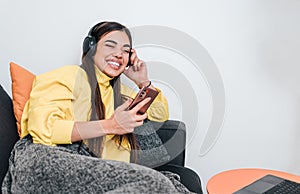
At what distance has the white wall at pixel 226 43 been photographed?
154cm

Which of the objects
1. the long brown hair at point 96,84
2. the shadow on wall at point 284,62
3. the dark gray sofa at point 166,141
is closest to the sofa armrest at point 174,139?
the dark gray sofa at point 166,141

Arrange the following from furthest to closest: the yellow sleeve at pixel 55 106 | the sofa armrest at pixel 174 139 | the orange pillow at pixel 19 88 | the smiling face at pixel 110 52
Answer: the sofa armrest at pixel 174 139 < the smiling face at pixel 110 52 < the orange pillow at pixel 19 88 < the yellow sleeve at pixel 55 106

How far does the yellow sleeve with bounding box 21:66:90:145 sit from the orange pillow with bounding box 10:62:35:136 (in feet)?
0.11

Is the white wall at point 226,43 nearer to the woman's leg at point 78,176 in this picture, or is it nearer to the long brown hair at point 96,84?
the long brown hair at point 96,84

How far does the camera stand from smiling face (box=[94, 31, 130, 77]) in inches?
52.1

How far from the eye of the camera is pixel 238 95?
161cm

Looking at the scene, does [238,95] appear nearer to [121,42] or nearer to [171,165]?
[171,165]

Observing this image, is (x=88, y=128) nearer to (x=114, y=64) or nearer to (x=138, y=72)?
(x=114, y=64)

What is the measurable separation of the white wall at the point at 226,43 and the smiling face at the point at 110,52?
239 millimetres

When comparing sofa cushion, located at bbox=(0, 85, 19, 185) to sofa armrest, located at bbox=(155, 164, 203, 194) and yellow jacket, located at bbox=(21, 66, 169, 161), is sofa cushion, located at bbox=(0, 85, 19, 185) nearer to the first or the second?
yellow jacket, located at bbox=(21, 66, 169, 161)

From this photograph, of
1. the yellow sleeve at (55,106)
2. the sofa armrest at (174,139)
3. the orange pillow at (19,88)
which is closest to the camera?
the yellow sleeve at (55,106)

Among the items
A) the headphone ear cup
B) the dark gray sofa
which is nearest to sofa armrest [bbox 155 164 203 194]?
the dark gray sofa

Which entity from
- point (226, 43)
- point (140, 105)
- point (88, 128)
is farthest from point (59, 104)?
point (226, 43)

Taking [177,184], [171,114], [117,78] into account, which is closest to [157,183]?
[177,184]
